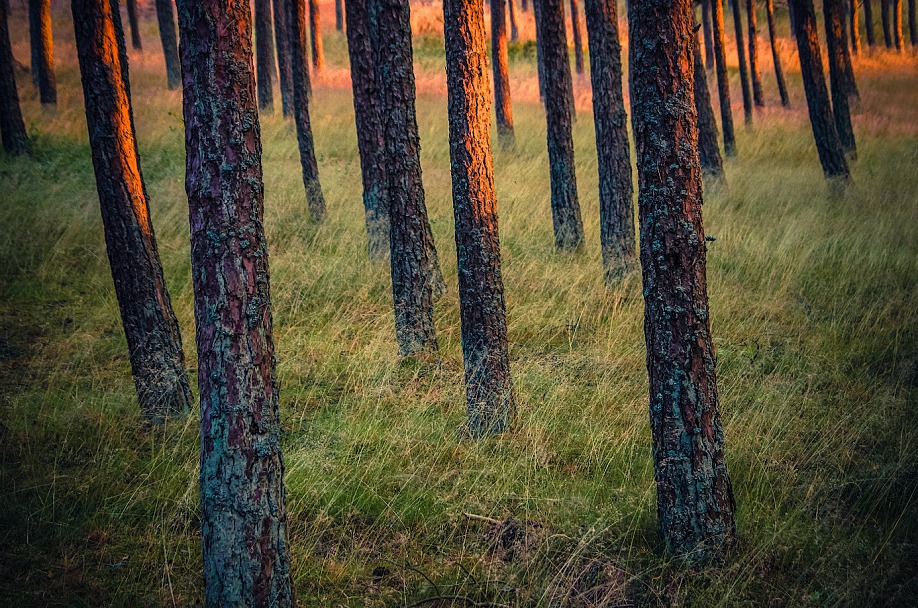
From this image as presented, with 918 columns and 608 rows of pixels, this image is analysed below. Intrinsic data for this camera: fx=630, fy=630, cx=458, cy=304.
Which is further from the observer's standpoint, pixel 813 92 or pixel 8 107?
pixel 8 107

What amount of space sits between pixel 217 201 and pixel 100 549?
7.35 ft

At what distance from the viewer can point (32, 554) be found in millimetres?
3527

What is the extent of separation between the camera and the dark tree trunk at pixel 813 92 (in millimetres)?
11742

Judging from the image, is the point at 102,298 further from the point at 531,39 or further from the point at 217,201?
the point at 531,39

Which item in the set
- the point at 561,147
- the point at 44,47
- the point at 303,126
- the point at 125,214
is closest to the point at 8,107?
the point at 44,47

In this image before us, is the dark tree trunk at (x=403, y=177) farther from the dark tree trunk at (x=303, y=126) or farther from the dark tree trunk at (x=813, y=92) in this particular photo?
the dark tree trunk at (x=813, y=92)

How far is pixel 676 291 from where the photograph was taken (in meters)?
3.32

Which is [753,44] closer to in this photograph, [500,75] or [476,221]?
[500,75]

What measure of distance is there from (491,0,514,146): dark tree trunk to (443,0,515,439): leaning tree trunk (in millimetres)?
10650

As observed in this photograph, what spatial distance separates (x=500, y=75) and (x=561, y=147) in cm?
647

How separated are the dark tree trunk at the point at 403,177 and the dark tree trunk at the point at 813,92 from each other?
359 inches

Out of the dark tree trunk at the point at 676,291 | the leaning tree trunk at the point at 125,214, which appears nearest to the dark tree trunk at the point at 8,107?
the leaning tree trunk at the point at 125,214

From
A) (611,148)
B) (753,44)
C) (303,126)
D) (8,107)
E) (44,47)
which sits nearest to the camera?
(611,148)

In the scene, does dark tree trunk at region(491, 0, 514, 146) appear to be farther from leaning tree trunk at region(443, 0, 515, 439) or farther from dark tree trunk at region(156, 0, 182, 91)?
dark tree trunk at region(156, 0, 182, 91)
